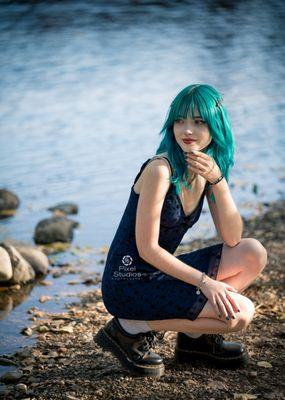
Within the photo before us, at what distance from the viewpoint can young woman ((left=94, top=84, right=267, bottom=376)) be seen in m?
3.61

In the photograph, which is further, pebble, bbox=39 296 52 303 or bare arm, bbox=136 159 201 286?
pebble, bbox=39 296 52 303

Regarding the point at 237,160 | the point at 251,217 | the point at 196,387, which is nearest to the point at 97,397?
the point at 196,387

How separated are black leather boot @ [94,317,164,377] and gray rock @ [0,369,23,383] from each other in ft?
1.75

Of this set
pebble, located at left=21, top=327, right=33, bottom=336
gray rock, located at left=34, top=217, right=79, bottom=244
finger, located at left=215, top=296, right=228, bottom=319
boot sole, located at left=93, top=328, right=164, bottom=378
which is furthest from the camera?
gray rock, located at left=34, top=217, right=79, bottom=244

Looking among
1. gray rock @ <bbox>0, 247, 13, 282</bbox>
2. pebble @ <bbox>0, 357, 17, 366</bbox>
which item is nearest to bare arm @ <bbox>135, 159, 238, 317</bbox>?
pebble @ <bbox>0, 357, 17, 366</bbox>

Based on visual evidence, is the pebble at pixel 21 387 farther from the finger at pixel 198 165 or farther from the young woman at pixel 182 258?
the finger at pixel 198 165

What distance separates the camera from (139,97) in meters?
14.6

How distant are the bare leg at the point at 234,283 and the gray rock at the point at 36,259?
9.29 ft

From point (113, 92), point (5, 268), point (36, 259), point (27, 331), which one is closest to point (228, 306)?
point (27, 331)

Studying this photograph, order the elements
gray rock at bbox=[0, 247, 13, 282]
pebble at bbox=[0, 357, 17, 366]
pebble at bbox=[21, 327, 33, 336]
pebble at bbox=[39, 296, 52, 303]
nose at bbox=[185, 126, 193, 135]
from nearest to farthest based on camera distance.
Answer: nose at bbox=[185, 126, 193, 135] → pebble at bbox=[0, 357, 17, 366] → pebble at bbox=[21, 327, 33, 336] → pebble at bbox=[39, 296, 52, 303] → gray rock at bbox=[0, 247, 13, 282]

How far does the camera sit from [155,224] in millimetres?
3598

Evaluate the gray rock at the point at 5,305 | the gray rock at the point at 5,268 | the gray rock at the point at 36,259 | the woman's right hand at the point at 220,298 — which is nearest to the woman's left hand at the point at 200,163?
the woman's right hand at the point at 220,298

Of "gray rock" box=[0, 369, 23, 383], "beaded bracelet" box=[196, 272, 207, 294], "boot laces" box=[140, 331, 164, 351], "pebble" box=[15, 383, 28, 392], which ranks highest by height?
"beaded bracelet" box=[196, 272, 207, 294]

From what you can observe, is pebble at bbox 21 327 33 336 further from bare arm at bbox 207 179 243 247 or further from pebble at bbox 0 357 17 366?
bare arm at bbox 207 179 243 247
